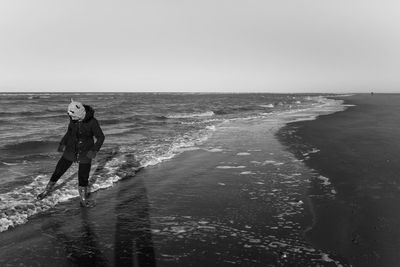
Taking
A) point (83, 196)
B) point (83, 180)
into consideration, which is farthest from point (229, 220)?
point (83, 180)

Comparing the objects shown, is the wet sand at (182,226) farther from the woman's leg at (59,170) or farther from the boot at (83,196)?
the woman's leg at (59,170)

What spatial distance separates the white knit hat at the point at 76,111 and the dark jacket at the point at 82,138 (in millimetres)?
118

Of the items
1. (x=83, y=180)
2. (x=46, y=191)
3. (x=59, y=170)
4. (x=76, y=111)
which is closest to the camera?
(x=76, y=111)

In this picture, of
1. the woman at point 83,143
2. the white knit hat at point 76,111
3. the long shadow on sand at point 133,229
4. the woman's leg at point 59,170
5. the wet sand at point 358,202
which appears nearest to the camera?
the long shadow on sand at point 133,229

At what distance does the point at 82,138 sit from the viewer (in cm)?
747

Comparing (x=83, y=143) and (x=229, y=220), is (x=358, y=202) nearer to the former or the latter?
(x=229, y=220)

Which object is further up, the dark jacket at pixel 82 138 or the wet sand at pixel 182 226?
the dark jacket at pixel 82 138

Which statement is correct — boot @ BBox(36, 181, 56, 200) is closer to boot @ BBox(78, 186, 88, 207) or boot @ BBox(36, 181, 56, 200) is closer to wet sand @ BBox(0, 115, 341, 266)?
wet sand @ BBox(0, 115, 341, 266)

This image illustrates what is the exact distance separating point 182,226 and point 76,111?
3.04 m

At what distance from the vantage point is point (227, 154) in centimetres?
1338

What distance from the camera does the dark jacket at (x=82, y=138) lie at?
291 inches

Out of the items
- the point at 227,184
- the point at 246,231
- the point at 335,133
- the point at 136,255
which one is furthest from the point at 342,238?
the point at 335,133

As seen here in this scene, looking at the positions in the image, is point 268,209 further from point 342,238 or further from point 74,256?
point 74,256

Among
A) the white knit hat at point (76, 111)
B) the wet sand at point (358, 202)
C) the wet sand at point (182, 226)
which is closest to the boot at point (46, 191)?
the wet sand at point (182, 226)
